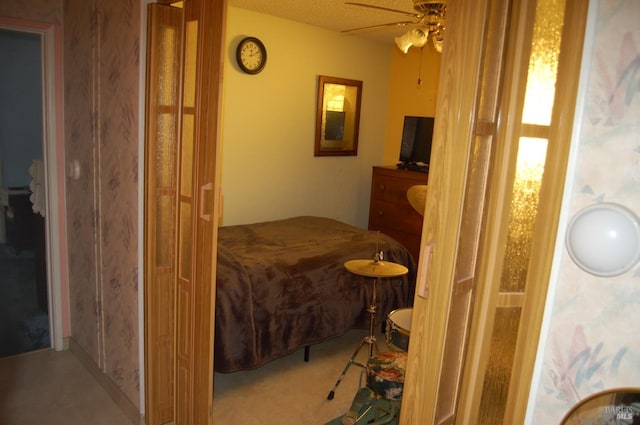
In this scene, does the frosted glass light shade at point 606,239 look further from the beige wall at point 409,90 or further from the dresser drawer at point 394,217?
the beige wall at point 409,90

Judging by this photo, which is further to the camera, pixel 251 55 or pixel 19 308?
pixel 251 55

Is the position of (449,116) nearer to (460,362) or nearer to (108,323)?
(460,362)

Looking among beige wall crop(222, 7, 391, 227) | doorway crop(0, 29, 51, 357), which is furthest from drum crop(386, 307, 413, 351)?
doorway crop(0, 29, 51, 357)

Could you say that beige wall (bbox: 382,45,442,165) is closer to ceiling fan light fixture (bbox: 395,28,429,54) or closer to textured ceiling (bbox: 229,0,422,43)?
textured ceiling (bbox: 229,0,422,43)

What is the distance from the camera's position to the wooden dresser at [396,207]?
15.3 feet

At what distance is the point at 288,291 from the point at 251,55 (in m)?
2.22

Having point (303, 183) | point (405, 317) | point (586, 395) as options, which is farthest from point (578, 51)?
point (303, 183)

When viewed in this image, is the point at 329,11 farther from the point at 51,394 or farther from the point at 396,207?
the point at 51,394

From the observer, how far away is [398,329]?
2.45 metres

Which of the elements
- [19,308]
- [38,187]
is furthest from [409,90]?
[19,308]

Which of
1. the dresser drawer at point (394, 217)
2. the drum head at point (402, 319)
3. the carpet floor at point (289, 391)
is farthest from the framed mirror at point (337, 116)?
the drum head at point (402, 319)

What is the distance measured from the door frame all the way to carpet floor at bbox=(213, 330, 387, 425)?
3.94 ft

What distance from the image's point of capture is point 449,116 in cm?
130

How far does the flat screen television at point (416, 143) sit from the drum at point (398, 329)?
2.39 m
